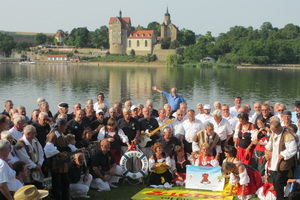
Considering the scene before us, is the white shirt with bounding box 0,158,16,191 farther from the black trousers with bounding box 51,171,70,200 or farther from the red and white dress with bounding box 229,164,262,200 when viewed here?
the red and white dress with bounding box 229,164,262,200

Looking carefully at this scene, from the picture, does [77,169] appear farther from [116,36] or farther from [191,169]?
[116,36]

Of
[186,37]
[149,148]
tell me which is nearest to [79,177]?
[149,148]

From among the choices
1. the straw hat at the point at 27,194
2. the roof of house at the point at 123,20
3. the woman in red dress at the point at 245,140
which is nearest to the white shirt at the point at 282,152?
the woman in red dress at the point at 245,140

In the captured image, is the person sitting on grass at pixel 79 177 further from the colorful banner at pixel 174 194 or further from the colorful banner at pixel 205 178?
the colorful banner at pixel 205 178

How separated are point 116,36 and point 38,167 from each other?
111m

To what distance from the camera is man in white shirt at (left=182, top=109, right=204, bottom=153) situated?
7852mm

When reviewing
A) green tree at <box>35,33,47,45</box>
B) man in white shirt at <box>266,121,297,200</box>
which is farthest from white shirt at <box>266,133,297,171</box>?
green tree at <box>35,33,47,45</box>

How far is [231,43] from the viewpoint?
10125 cm

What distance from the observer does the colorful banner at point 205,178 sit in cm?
682

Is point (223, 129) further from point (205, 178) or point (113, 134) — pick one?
point (113, 134)

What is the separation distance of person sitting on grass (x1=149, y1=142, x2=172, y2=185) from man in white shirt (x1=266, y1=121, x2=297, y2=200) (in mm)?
2110

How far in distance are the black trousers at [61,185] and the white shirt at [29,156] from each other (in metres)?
0.34

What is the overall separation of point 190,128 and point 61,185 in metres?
3.22

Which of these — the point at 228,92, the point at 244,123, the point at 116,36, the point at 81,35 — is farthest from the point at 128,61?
the point at 244,123
